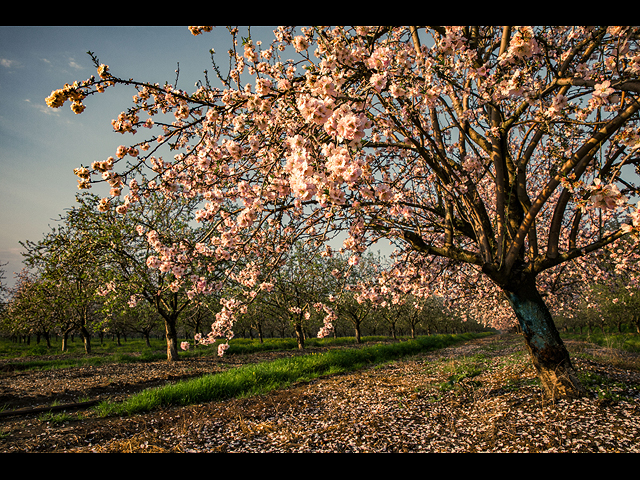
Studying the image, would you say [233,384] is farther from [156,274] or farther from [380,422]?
[156,274]

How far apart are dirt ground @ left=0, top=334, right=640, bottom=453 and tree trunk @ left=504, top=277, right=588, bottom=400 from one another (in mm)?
264

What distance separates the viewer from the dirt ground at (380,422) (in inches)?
151

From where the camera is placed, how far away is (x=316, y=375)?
9.95 meters

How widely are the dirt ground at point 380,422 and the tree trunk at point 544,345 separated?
26 cm

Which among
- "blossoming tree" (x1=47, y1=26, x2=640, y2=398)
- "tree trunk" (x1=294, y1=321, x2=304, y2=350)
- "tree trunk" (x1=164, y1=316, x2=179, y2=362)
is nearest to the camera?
"blossoming tree" (x1=47, y1=26, x2=640, y2=398)

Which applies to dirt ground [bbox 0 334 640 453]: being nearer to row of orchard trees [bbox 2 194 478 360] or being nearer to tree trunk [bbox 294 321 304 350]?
row of orchard trees [bbox 2 194 478 360]

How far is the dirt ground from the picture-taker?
3844mm

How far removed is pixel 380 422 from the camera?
4.86m

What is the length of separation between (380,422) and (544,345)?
337cm

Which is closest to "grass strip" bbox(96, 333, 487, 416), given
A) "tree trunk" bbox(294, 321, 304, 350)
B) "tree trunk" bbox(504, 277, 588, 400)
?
"tree trunk" bbox(504, 277, 588, 400)

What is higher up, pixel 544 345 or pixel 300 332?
pixel 544 345

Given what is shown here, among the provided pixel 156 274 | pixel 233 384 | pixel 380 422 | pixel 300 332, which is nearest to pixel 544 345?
pixel 380 422
